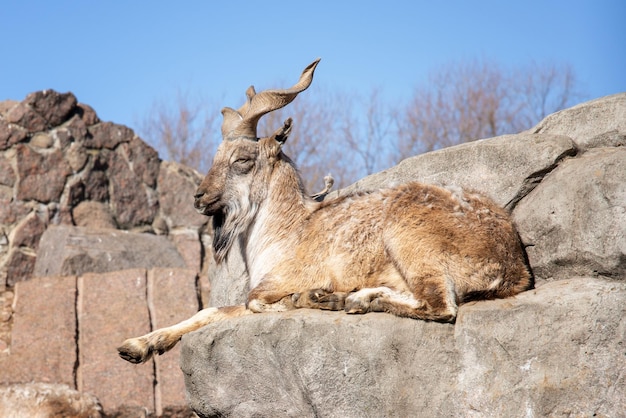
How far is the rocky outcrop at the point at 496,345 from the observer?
15.5 feet

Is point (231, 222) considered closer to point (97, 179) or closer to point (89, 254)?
point (89, 254)

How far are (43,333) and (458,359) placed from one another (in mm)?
5186

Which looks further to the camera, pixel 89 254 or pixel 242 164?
pixel 89 254

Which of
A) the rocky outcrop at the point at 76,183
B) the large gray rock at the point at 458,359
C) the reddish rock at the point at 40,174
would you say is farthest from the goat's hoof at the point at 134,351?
the reddish rock at the point at 40,174

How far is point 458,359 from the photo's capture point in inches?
192

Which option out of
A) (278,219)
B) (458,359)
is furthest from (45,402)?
(458,359)

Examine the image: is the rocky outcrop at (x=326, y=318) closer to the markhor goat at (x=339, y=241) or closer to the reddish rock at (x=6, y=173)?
the reddish rock at (x=6, y=173)

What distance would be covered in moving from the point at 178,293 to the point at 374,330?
4.63 metres

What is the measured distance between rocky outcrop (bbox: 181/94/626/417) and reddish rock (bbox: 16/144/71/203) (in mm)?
5444

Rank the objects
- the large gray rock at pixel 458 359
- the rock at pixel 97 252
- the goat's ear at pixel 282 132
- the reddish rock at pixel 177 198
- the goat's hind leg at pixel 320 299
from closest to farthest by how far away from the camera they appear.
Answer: the large gray rock at pixel 458 359, the goat's hind leg at pixel 320 299, the goat's ear at pixel 282 132, the rock at pixel 97 252, the reddish rock at pixel 177 198

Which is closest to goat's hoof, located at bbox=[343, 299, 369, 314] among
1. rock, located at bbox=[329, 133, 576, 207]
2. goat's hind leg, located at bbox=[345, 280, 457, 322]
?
goat's hind leg, located at bbox=[345, 280, 457, 322]

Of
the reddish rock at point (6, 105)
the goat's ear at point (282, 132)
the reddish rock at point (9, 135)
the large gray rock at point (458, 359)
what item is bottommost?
the large gray rock at point (458, 359)

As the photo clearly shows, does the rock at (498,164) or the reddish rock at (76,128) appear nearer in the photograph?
the rock at (498,164)

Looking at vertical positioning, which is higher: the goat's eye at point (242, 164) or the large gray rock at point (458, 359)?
the goat's eye at point (242, 164)
